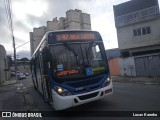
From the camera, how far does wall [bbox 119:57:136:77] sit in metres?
22.4

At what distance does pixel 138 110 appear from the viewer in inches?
274

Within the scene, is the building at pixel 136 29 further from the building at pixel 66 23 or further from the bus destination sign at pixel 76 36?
the bus destination sign at pixel 76 36

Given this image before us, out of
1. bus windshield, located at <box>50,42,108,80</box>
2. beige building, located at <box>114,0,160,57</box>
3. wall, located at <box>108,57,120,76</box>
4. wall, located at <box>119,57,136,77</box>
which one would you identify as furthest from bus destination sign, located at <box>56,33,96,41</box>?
beige building, located at <box>114,0,160,57</box>

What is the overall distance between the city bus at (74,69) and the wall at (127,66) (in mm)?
15167

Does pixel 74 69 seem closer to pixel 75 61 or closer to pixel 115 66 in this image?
pixel 75 61

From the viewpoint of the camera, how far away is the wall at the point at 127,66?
2241 cm

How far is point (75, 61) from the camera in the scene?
7301 millimetres

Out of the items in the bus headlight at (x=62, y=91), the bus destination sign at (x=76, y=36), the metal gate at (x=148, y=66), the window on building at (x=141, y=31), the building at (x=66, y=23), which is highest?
the building at (x=66, y=23)

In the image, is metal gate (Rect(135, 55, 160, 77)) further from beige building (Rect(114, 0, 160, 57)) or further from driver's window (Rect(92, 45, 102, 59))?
driver's window (Rect(92, 45, 102, 59))

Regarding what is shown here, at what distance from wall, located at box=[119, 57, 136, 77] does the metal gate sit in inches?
23.8

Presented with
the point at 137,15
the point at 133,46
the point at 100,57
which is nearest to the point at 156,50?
the point at 133,46

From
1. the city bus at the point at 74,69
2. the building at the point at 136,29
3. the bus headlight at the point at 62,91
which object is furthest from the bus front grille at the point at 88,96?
the building at the point at 136,29

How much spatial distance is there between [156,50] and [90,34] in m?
20.9

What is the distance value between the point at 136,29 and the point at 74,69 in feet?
73.3
